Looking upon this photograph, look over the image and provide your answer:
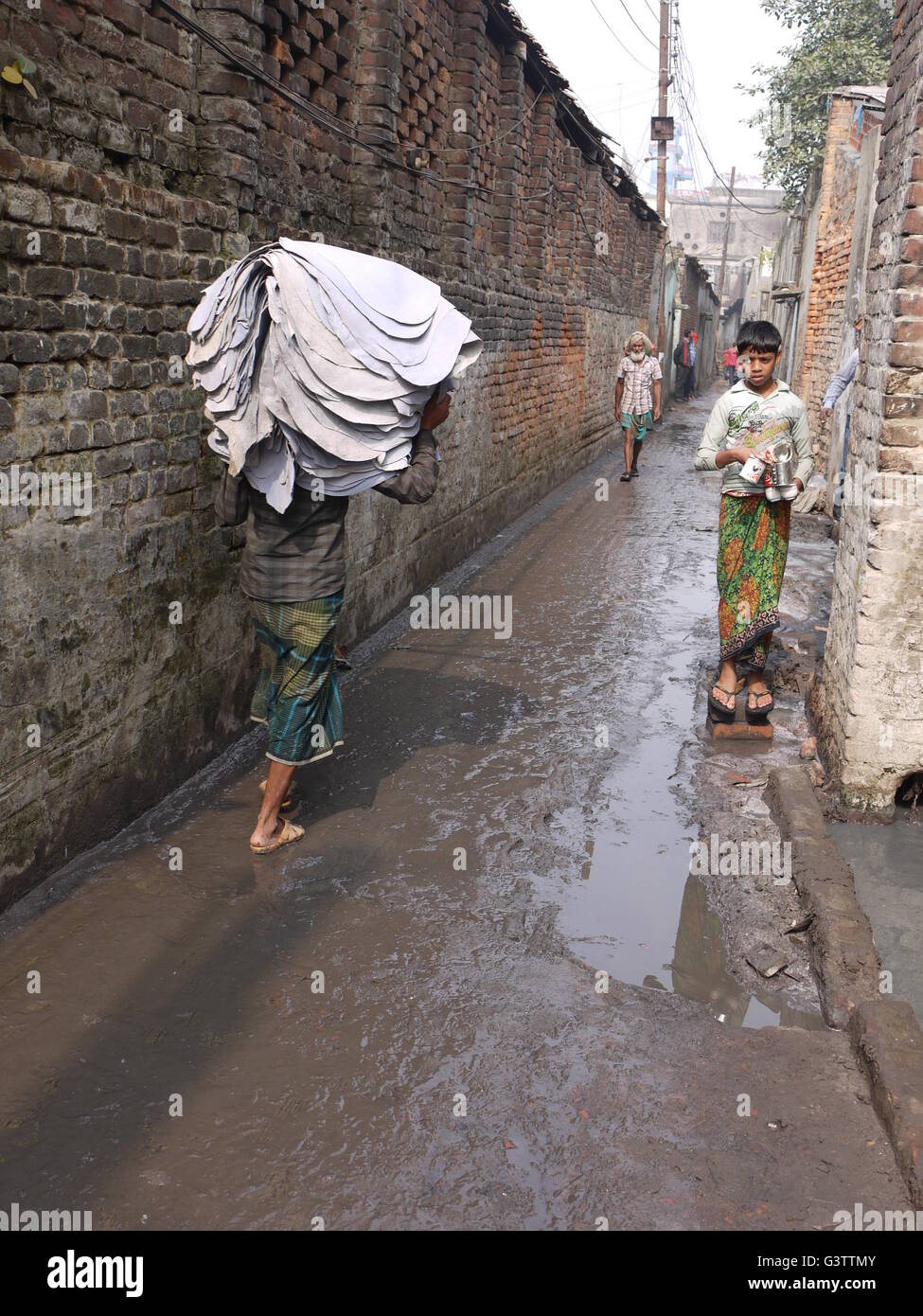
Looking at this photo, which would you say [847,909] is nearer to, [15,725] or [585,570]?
[15,725]

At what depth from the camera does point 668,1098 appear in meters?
2.83

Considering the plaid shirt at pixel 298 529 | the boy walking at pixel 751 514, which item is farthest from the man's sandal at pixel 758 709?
the plaid shirt at pixel 298 529

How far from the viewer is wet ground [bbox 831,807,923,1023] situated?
3.50 m

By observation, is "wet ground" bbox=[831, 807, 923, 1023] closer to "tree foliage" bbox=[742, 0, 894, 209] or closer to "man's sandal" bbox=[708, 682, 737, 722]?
"man's sandal" bbox=[708, 682, 737, 722]

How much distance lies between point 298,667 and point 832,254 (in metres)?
11.6

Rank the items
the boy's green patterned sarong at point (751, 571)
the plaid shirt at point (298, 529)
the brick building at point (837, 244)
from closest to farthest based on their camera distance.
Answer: the plaid shirt at point (298, 529) < the boy's green patterned sarong at point (751, 571) < the brick building at point (837, 244)

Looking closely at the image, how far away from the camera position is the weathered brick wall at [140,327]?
344 cm

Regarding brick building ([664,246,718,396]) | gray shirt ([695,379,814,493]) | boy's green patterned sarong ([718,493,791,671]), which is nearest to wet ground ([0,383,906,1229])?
boy's green patterned sarong ([718,493,791,671])

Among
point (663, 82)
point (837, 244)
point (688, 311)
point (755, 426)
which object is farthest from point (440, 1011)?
point (688, 311)

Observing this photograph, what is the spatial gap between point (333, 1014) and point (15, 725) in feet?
4.46

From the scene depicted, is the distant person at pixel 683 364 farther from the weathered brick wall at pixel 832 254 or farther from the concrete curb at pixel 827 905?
the concrete curb at pixel 827 905

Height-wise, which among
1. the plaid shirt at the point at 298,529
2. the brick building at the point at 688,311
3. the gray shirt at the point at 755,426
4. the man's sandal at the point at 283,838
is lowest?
the man's sandal at the point at 283,838

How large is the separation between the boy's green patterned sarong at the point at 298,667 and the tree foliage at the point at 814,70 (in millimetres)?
21064
